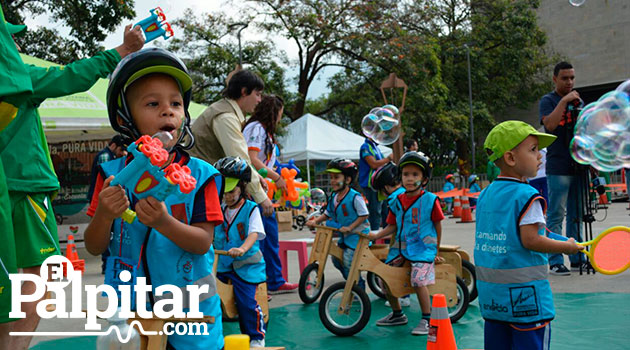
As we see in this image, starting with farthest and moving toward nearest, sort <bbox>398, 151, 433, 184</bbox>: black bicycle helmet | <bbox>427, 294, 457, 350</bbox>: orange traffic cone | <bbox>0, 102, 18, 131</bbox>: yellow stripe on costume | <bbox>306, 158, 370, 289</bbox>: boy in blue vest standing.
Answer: <bbox>306, 158, 370, 289</bbox>: boy in blue vest standing → <bbox>398, 151, 433, 184</bbox>: black bicycle helmet → <bbox>427, 294, 457, 350</bbox>: orange traffic cone → <bbox>0, 102, 18, 131</bbox>: yellow stripe on costume

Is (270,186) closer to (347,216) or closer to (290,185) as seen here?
(290,185)

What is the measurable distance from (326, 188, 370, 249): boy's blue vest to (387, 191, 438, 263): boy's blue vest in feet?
3.26

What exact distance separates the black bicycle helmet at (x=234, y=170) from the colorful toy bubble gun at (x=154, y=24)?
1601 mm

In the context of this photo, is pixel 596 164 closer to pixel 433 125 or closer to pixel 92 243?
pixel 92 243

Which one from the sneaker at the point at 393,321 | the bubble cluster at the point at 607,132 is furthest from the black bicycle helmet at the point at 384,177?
the bubble cluster at the point at 607,132

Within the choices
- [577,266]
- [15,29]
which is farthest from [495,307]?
[577,266]

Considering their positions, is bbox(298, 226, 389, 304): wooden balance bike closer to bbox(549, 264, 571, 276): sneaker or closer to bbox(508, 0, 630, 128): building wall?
bbox(549, 264, 571, 276): sneaker

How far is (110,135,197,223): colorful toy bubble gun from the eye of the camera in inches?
70.4

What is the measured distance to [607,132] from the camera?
462 cm

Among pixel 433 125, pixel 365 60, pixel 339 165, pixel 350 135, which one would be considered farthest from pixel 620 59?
pixel 339 165

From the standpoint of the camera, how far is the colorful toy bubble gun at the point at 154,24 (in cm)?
312

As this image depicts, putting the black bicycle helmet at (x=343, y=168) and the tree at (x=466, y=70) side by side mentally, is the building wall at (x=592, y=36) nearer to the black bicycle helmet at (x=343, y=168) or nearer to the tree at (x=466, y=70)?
the tree at (x=466, y=70)

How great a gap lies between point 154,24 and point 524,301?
225 centimetres

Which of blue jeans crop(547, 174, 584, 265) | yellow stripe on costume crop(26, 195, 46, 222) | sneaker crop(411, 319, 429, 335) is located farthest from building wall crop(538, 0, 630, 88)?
yellow stripe on costume crop(26, 195, 46, 222)
